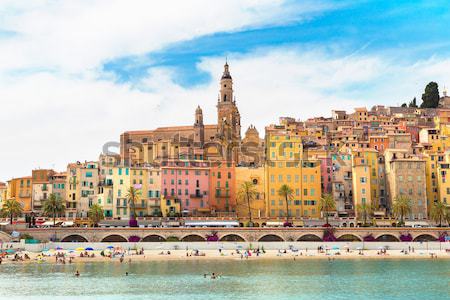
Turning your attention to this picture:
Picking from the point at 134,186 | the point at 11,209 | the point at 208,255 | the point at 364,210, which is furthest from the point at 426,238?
the point at 11,209

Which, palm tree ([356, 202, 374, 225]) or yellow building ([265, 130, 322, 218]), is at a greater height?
yellow building ([265, 130, 322, 218])

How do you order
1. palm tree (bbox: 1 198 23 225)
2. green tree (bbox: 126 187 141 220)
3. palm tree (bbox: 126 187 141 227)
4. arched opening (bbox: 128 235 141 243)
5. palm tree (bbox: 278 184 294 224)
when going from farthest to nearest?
palm tree (bbox: 278 184 294 224) → green tree (bbox: 126 187 141 220) → palm tree (bbox: 126 187 141 227) → palm tree (bbox: 1 198 23 225) → arched opening (bbox: 128 235 141 243)

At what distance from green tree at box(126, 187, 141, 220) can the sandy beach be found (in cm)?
1736

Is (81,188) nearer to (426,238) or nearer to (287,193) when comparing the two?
(287,193)

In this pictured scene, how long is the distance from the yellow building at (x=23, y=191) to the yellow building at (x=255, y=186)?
41.1m

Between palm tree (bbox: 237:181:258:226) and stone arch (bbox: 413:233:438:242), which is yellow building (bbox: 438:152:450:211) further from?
palm tree (bbox: 237:181:258:226)

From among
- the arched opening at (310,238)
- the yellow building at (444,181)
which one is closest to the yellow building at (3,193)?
the arched opening at (310,238)

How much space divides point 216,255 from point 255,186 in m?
28.4

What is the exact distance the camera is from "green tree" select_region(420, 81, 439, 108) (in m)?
186

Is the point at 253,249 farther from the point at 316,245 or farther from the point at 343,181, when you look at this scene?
the point at 343,181

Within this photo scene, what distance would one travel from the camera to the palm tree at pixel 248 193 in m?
111

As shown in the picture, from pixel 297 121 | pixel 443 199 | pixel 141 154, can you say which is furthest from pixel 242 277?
pixel 297 121

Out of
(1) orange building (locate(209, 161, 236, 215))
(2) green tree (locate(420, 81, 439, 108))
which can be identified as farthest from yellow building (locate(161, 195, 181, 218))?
(2) green tree (locate(420, 81, 439, 108))

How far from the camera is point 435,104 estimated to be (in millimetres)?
185375
